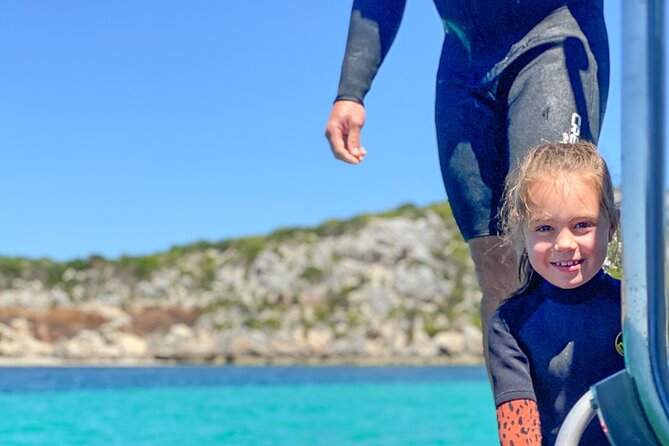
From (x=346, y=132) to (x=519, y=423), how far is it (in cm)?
66

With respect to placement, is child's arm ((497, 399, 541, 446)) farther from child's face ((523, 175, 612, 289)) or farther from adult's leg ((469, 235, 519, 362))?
adult's leg ((469, 235, 519, 362))

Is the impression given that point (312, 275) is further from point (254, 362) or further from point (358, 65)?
point (358, 65)

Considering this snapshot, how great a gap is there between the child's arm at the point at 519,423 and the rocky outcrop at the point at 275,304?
5190 centimetres

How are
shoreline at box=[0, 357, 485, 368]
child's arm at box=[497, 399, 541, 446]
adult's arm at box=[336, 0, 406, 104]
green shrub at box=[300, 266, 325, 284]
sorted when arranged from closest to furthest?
child's arm at box=[497, 399, 541, 446] → adult's arm at box=[336, 0, 406, 104] → shoreline at box=[0, 357, 485, 368] → green shrub at box=[300, 266, 325, 284]

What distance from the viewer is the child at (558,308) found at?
129 centimetres

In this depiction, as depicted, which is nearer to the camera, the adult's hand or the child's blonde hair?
the child's blonde hair

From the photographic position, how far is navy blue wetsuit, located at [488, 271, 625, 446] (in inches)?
51.9

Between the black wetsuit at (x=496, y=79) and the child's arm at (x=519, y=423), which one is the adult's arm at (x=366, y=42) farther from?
the child's arm at (x=519, y=423)

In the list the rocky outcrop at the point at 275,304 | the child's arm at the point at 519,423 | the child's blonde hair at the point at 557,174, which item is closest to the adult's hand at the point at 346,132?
the child's blonde hair at the point at 557,174

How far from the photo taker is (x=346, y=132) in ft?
5.42

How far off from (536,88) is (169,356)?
54.9 m


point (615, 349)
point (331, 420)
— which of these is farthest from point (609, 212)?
point (331, 420)

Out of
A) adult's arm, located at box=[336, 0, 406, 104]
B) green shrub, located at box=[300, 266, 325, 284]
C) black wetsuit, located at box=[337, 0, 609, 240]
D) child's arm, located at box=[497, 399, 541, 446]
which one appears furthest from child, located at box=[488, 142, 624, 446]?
green shrub, located at box=[300, 266, 325, 284]

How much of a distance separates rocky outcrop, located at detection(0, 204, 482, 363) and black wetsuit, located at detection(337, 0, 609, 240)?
51421 millimetres
